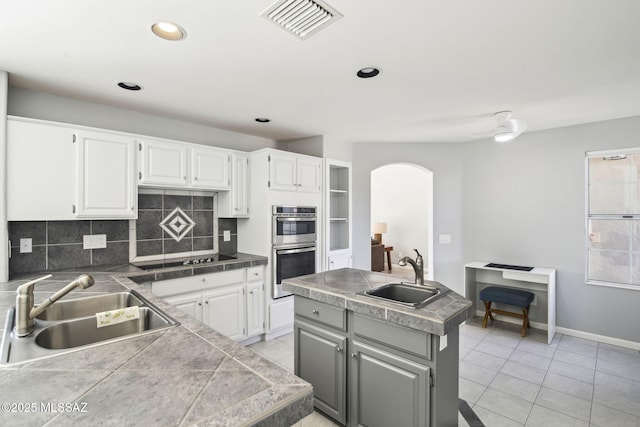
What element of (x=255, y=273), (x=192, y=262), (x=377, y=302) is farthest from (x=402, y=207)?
(x=377, y=302)

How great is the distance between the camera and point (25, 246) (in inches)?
99.7

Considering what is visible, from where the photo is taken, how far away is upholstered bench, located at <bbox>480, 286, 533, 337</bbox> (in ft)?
12.0

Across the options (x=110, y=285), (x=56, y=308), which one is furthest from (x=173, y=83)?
(x=56, y=308)

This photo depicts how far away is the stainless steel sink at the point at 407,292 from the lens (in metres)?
2.05

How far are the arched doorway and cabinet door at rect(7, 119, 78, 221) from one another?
262 inches

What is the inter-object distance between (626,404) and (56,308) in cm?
398

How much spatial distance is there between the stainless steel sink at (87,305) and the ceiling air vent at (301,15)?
1722 mm

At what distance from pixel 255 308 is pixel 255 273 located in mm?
385

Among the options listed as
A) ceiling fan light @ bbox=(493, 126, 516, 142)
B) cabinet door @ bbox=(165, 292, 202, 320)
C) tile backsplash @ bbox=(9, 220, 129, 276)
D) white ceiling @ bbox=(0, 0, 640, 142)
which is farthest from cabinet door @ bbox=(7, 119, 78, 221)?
ceiling fan light @ bbox=(493, 126, 516, 142)

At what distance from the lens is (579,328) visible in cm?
369

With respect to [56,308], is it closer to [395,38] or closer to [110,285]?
[110,285]

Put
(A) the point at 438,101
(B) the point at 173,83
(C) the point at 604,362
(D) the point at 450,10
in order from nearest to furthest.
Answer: (D) the point at 450,10 < (B) the point at 173,83 < (A) the point at 438,101 < (C) the point at 604,362

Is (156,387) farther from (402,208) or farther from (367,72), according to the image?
(402,208)

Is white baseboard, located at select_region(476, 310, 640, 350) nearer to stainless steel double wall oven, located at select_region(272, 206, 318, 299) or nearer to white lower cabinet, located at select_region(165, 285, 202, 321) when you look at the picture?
stainless steel double wall oven, located at select_region(272, 206, 318, 299)
